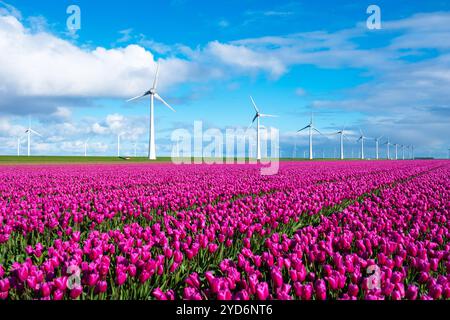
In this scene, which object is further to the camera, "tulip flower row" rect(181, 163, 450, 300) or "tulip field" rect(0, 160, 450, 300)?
"tulip field" rect(0, 160, 450, 300)

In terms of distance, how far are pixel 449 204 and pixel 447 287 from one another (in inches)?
337

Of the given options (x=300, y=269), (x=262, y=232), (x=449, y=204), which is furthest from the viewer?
(x=449, y=204)

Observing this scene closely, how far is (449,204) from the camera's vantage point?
38.0ft

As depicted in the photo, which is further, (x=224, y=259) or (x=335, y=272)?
(x=224, y=259)

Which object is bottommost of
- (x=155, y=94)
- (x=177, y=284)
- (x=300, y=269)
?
(x=177, y=284)

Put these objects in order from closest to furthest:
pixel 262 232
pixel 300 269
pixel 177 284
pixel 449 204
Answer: pixel 300 269 → pixel 177 284 → pixel 262 232 → pixel 449 204

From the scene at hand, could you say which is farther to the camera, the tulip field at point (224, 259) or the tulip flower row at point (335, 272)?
the tulip field at point (224, 259)

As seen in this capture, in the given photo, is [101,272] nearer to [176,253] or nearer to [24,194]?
[176,253]
